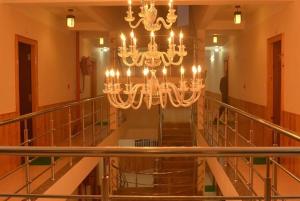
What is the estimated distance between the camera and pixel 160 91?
14.6 feet

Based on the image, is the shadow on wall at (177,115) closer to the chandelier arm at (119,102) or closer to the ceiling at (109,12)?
the ceiling at (109,12)

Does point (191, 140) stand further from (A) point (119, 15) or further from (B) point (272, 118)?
(A) point (119, 15)

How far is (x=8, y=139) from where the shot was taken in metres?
5.97

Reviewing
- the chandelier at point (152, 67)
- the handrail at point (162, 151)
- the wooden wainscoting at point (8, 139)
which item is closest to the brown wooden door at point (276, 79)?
the chandelier at point (152, 67)

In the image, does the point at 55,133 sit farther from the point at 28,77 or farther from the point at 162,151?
the point at 162,151

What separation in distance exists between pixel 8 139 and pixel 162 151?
4.61 m

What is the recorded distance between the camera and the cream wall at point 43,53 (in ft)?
19.7

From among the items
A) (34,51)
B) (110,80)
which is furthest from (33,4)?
(110,80)

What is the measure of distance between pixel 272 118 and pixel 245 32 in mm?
3202

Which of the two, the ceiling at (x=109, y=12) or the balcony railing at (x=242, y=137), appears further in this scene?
the ceiling at (x=109, y=12)

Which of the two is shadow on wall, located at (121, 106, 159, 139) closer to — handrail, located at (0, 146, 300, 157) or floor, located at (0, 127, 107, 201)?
floor, located at (0, 127, 107, 201)

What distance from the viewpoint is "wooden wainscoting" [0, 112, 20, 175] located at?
575 cm

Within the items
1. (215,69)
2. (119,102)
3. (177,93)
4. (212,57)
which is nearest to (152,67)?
(177,93)

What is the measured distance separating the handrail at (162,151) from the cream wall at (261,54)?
3.94 m
